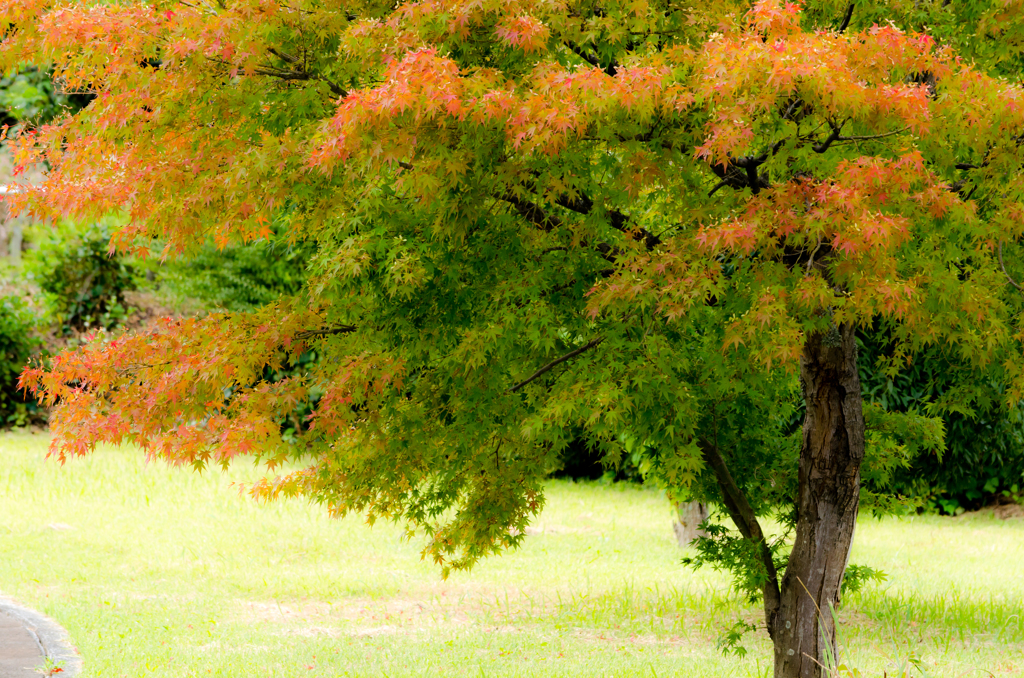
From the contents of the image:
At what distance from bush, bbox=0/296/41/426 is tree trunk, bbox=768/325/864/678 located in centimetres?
1404

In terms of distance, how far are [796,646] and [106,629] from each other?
5214mm

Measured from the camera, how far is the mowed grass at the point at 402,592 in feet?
25.3

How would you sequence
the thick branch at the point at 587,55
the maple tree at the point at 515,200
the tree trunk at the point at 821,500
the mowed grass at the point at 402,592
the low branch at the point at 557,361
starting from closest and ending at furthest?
the maple tree at the point at 515,200
the thick branch at the point at 587,55
the low branch at the point at 557,361
the tree trunk at the point at 821,500
the mowed grass at the point at 402,592

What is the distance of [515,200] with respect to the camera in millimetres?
4926

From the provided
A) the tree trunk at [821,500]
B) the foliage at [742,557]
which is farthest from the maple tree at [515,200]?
the foliage at [742,557]

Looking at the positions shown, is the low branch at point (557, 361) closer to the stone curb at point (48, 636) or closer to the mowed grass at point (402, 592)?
the mowed grass at point (402, 592)

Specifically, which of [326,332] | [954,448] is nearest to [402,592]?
[326,332]

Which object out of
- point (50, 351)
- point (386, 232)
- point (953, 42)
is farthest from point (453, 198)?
point (50, 351)

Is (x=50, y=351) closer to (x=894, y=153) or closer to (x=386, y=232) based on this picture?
(x=386, y=232)

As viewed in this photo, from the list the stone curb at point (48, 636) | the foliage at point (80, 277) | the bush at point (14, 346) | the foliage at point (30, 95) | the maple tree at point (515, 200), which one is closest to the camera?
the maple tree at point (515, 200)

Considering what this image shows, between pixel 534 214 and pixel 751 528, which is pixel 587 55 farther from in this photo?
pixel 751 528

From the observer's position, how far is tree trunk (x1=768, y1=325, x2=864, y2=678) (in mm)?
6020

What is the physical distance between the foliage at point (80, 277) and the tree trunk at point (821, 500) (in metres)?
14.2

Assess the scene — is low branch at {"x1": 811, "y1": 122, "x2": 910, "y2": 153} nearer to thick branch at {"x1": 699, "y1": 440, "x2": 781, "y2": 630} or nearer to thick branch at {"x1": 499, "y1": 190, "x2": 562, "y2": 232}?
thick branch at {"x1": 499, "y1": 190, "x2": 562, "y2": 232}
